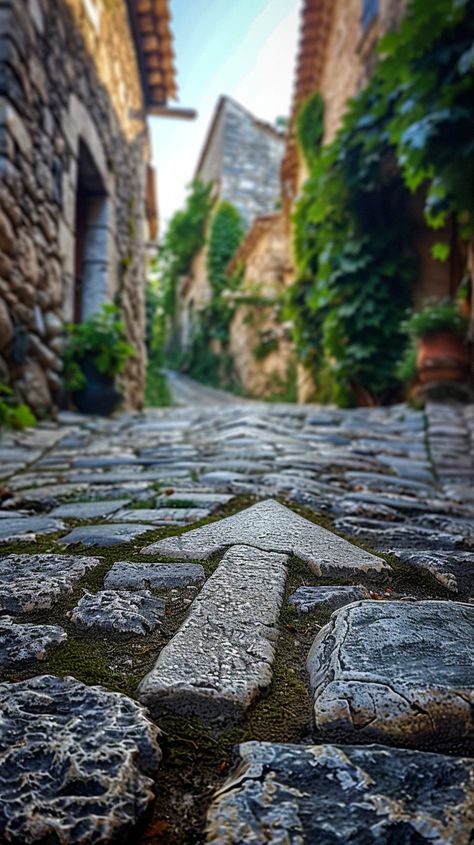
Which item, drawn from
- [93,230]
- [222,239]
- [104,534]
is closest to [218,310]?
[222,239]

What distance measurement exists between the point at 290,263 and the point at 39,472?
9.56 metres

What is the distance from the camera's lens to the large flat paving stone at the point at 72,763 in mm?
546

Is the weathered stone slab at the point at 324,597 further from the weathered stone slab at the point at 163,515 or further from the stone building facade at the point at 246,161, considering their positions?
the stone building facade at the point at 246,161

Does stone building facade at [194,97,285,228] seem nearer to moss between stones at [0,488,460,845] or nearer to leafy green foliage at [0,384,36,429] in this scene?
leafy green foliage at [0,384,36,429]

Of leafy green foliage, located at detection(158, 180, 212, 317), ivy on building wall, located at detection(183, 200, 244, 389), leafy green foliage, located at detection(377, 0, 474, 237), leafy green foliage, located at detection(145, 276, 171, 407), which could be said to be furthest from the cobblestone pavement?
leafy green foliage, located at detection(158, 180, 212, 317)

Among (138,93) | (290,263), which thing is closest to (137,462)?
(138,93)

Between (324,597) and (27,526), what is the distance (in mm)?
868

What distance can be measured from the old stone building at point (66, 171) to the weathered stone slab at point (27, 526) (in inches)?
80.6

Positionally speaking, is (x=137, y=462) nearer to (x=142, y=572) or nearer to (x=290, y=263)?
(x=142, y=572)

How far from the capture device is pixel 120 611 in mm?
981

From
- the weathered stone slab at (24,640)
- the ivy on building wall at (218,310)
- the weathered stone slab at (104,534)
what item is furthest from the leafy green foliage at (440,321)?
the ivy on building wall at (218,310)

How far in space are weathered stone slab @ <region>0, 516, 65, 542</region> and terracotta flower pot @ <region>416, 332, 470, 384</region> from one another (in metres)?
3.83

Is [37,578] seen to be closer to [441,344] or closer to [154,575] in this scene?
[154,575]

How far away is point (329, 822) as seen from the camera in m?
0.55
